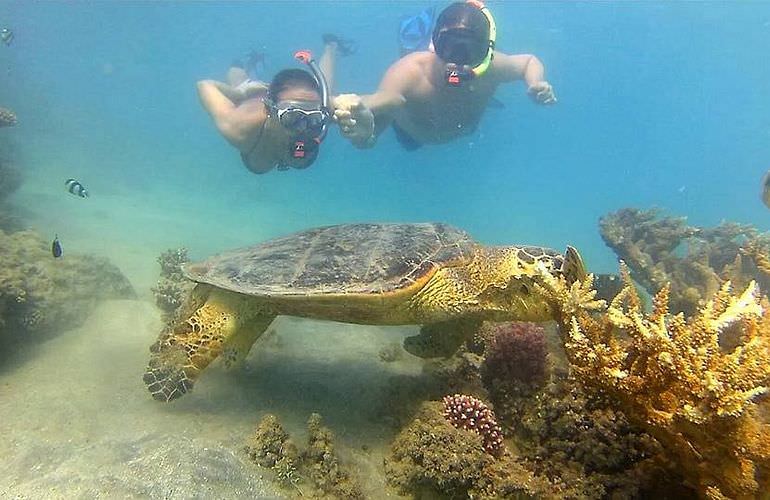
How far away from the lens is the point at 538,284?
126 inches

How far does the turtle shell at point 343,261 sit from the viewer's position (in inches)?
140

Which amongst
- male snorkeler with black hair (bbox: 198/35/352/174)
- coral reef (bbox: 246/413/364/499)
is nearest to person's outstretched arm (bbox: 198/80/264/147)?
male snorkeler with black hair (bbox: 198/35/352/174)

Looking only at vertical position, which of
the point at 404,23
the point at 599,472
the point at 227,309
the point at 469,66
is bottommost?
the point at 227,309

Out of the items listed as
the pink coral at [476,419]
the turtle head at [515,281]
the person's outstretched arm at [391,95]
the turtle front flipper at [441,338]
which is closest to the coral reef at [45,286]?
the turtle front flipper at [441,338]

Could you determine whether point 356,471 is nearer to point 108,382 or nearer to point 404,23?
point 108,382

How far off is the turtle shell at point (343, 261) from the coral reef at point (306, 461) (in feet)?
3.84

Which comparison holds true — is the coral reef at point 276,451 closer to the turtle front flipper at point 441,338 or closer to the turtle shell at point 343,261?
the turtle shell at point 343,261

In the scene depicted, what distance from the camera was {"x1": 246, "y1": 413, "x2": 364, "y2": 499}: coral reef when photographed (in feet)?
10.2

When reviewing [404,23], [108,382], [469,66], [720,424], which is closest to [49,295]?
[108,382]

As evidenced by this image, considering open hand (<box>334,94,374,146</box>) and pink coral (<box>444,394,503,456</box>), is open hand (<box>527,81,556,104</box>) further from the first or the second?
pink coral (<box>444,394,503,456</box>)

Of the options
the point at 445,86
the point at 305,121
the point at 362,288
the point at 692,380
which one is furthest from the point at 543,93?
the point at 692,380

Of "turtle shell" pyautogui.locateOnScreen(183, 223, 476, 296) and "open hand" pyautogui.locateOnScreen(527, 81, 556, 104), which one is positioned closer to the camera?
"turtle shell" pyautogui.locateOnScreen(183, 223, 476, 296)

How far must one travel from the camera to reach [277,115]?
7.37 metres

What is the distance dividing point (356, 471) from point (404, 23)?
42.4 ft
